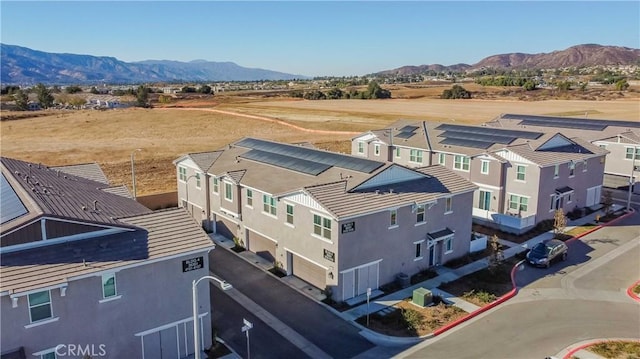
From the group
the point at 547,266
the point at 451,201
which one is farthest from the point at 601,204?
the point at 451,201

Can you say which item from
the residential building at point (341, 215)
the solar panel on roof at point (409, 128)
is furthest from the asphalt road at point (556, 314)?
the solar panel on roof at point (409, 128)

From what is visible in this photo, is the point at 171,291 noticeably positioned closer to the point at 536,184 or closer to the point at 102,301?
the point at 102,301

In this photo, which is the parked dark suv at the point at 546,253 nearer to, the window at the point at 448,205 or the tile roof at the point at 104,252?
the window at the point at 448,205

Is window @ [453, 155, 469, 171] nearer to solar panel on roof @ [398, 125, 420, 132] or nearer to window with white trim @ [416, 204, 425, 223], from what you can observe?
solar panel on roof @ [398, 125, 420, 132]

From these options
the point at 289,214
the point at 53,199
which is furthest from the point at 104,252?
the point at 289,214

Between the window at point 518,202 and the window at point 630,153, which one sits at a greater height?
the window at point 630,153

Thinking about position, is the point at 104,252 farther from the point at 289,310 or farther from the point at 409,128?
the point at 409,128
